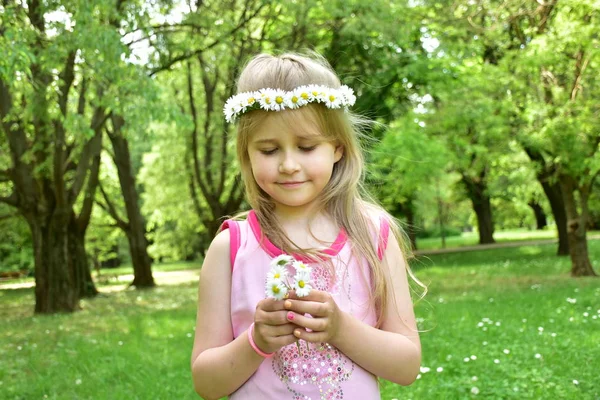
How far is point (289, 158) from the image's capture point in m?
1.82

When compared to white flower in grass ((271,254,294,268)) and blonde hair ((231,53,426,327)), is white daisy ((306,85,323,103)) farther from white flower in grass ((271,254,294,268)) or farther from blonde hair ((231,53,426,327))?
white flower in grass ((271,254,294,268))

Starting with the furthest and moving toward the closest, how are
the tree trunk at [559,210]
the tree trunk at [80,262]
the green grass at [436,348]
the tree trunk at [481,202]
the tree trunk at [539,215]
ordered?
the tree trunk at [539,215], the tree trunk at [481,202], the tree trunk at [559,210], the tree trunk at [80,262], the green grass at [436,348]

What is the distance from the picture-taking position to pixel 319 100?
1.86 meters

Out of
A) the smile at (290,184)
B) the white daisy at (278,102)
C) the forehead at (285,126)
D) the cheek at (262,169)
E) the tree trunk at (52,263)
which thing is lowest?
the tree trunk at (52,263)

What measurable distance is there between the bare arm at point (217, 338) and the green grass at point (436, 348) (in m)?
0.82

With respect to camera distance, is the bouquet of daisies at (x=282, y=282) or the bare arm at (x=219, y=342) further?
the bare arm at (x=219, y=342)

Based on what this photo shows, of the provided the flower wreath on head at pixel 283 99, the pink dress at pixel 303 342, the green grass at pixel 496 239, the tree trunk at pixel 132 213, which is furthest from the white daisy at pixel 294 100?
the green grass at pixel 496 239

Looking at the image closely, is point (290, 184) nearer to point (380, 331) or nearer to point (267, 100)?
point (267, 100)

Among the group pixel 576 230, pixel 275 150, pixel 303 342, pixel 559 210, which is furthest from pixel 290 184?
pixel 559 210

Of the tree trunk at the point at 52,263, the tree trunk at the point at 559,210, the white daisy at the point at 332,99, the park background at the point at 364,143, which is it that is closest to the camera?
the white daisy at the point at 332,99

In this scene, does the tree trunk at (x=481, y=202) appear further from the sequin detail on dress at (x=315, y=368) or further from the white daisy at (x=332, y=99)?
the sequin detail on dress at (x=315, y=368)

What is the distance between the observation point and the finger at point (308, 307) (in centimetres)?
154

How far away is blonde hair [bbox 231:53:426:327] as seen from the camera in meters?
1.88

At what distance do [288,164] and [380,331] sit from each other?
524 mm
